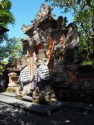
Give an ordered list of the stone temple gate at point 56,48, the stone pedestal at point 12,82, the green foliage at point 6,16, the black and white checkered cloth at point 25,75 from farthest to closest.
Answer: the green foliage at point 6,16, the stone pedestal at point 12,82, the black and white checkered cloth at point 25,75, the stone temple gate at point 56,48

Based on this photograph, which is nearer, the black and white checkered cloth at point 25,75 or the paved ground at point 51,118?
the paved ground at point 51,118

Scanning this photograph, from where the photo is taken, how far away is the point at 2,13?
27.2 m

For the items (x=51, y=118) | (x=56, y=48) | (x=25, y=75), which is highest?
(x=56, y=48)

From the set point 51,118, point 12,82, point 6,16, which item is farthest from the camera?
point 6,16

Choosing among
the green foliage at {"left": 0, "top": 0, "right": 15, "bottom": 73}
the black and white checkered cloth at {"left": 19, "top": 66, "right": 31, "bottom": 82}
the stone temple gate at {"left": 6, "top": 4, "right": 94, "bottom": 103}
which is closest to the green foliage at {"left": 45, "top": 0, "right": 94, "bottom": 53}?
the stone temple gate at {"left": 6, "top": 4, "right": 94, "bottom": 103}

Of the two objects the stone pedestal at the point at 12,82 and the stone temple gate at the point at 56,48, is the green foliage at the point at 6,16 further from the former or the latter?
the stone temple gate at the point at 56,48

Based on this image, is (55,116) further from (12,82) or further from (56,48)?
(12,82)

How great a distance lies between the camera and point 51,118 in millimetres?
10336

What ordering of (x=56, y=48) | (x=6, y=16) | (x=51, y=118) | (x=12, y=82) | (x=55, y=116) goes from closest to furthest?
(x=51, y=118) → (x=55, y=116) → (x=56, y=48) → (x=12, y=82) → (x=6, y=16)

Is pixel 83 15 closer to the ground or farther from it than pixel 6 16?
closer to the ground

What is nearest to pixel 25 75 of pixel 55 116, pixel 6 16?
pixel 55 116

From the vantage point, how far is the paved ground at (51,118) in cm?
946

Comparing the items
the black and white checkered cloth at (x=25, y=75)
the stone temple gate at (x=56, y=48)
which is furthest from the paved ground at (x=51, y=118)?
the black and white checkered cloth at (x=25, y=75)

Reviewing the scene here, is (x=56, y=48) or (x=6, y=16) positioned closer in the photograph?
(x=56, y=48)
